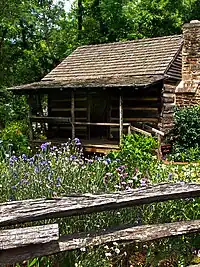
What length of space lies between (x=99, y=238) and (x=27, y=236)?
0.87 meters

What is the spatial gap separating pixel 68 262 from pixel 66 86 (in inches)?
461

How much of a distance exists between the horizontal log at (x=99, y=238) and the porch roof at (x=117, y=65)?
10327 mm

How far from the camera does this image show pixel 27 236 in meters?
2.66

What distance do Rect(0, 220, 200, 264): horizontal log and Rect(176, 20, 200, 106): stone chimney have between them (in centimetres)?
1273

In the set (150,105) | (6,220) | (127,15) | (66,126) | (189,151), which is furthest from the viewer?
(127,15)

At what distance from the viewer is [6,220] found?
278 cm

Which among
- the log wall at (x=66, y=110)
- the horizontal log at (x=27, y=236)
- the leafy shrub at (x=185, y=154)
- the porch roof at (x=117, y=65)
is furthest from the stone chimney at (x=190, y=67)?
the horizontal log at (x=27, y=236)

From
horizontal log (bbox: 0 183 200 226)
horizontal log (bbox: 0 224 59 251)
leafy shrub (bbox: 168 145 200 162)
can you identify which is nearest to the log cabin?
leafy shrub (bbox: 168 145 200 162)

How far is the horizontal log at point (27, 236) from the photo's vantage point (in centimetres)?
264

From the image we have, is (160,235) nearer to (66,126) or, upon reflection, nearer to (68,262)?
(68,262)

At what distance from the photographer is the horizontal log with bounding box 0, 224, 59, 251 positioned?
2637 mm

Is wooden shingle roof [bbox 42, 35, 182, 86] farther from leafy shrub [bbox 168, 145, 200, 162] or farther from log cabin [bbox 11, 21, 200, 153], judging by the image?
leafy shrub [bbox 168, 145, 200, 162]

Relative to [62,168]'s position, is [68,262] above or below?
below

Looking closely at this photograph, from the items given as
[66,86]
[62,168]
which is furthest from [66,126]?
[62,168]
